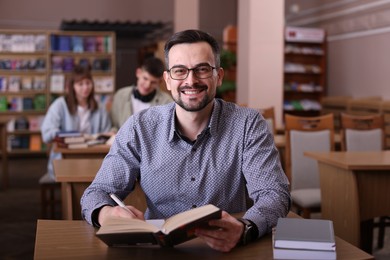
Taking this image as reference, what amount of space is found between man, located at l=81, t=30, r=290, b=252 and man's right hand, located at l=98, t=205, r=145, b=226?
52 millimetres

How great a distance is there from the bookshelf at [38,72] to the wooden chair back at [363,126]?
583cm

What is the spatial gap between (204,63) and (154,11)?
1097 centimetres

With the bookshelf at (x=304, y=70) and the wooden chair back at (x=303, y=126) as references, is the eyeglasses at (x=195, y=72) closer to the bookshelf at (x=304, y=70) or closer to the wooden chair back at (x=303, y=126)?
the wooden chair back at (x=303, y=126)

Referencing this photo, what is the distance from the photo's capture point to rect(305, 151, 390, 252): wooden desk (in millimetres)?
3441

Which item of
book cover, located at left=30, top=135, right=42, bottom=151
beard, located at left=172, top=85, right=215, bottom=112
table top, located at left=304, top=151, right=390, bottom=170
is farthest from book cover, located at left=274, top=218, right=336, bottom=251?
book cover, located at left=30, top=135, right=42, bottom=151

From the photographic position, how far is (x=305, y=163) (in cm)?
439

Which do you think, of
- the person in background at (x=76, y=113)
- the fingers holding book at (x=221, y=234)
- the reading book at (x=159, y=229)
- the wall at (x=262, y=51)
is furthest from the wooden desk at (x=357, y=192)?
the wall at (x=262, y=51)

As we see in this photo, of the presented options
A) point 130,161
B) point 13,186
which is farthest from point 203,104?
point 13,186

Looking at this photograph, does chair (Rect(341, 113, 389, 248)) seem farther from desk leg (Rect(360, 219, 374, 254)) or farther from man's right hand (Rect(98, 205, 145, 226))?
man's right hand (Rect(98, 205, 145, 226))

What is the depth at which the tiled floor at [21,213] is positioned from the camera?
175 inches

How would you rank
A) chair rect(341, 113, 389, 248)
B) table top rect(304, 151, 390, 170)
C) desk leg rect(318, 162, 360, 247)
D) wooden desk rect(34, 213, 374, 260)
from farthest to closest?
chair rect(341, 113, 389, 248)
desk leg rect(318, 162, 360, 247)
table top rect(304, 151, 390, 170)
wooden desk rect(34, 213, 374, 260)

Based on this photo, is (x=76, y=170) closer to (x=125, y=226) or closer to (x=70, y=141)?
(x=70, y=141)

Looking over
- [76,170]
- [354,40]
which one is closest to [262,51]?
[354,40]

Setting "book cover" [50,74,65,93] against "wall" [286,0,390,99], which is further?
"book cover" [50,74,65,93]
